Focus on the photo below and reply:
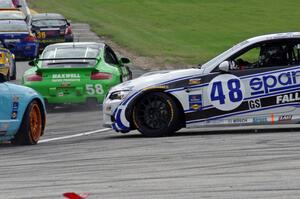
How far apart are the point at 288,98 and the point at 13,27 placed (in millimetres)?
25433

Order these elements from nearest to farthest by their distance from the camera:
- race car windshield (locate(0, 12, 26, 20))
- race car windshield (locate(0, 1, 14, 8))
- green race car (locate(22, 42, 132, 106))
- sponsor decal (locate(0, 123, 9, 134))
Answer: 1. sponsor decal (locate(0, 123, 9, 134))
2. green race car (locate(22, 42, 132, 106))
3. race car windshield (locate(0, 12, 26, 20))
4. race car windshield (locate(0, 1, 14, 8))

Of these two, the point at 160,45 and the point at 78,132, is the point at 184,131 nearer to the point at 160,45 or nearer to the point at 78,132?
the point at 78,132

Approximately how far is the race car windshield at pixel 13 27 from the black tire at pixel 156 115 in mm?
24357

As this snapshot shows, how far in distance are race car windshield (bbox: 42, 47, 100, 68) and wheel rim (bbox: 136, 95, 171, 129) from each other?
6137 mm

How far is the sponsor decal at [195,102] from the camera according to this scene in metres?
14.9

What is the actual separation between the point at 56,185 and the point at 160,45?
3042cm

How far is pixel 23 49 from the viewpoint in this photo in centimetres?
3738

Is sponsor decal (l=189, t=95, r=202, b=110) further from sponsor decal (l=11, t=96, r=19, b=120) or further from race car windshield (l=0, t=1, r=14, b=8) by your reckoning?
race car windshield (l=0, t=1, r=14, b=8)

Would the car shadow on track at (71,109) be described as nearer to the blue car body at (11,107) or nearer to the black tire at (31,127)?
the black tire at (31,127)

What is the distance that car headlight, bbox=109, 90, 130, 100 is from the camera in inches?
593

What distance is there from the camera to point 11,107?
13953 millimetres

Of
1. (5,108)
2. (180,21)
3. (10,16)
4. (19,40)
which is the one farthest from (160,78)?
(180,21)

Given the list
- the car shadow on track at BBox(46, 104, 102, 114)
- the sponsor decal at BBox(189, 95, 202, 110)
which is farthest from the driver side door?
the car shadow on track at BBox(46, 104, 102, 114)

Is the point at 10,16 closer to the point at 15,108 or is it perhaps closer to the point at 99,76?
the point at 99,76
